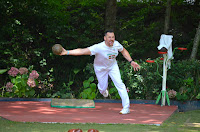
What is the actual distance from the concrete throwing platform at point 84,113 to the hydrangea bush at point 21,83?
20.6 inches

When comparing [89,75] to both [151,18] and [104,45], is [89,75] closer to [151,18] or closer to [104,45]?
[104,45]

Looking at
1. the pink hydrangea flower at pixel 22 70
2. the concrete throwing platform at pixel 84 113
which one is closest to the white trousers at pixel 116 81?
the concrete throwing platform at pixel 84 113

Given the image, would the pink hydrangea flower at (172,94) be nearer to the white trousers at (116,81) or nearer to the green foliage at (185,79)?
the green foliage at (185,79)

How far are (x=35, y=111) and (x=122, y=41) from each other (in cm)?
459

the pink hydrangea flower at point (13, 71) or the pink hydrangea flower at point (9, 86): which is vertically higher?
the pink hydrangea flower at point (13, 71)

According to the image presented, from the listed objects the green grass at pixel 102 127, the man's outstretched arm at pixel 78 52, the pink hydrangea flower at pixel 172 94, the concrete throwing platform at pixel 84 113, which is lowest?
the green grass at pixel 102 127

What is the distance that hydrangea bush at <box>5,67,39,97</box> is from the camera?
10133mm

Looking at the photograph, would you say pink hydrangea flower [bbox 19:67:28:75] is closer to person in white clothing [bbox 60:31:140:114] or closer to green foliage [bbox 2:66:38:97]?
green foliage [bbox 2:66:38:97]

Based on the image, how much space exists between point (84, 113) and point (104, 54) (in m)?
1.44

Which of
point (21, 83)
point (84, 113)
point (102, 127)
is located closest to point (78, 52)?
point (84, 113)

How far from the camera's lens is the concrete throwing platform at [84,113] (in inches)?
283

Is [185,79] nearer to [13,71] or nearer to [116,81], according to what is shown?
[116,81]

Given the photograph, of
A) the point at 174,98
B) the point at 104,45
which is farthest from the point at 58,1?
the point at 174,98

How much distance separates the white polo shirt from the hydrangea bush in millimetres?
2567
